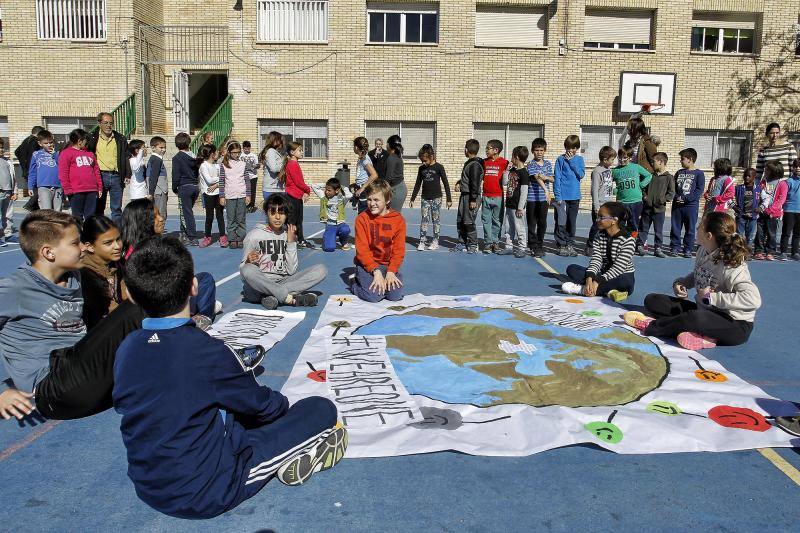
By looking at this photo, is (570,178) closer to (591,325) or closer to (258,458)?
(591,325)

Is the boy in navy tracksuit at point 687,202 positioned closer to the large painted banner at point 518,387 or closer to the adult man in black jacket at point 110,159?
the large painted banner at point 518,387

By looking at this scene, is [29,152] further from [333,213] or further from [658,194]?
[658,194]

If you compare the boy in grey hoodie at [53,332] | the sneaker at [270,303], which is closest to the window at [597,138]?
the sneaker at [270,303]

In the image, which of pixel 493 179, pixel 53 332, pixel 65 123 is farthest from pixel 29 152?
pixel 53 332

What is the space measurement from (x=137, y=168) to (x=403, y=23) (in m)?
11.8

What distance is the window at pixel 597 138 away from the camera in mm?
20344

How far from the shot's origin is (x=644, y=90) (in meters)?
19.8

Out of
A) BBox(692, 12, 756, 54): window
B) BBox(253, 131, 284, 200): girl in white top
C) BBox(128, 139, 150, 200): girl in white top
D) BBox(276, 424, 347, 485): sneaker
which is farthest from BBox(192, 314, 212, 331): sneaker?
BBox(692, 12, 756, 54): window

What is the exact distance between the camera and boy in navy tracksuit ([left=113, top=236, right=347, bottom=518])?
246 centimetres

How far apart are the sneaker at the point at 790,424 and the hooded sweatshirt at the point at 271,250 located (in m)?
4.82

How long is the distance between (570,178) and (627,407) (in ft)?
22.8

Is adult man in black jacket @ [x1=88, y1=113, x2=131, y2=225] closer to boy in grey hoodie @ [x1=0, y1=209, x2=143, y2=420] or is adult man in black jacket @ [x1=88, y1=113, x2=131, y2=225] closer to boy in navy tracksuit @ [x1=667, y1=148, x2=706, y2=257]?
boy in grey hoodie @ [x1=0, y1=209, x2=143, y2=420]

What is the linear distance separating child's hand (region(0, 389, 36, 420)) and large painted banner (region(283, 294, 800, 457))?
156 centimetres

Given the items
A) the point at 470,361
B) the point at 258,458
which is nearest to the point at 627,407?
the point at 470,361
